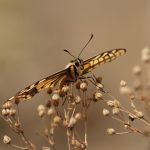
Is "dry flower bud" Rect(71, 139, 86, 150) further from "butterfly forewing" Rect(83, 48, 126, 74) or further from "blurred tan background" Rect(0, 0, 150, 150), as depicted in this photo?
"blurred tan background" Rect(0, 0, 150, 150)

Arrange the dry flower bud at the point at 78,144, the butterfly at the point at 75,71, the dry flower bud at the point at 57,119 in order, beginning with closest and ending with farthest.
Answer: the dry flower bud at the point at 78,144, the dry flower bud at the point at 57,119, the butterfly at the point at 75,71

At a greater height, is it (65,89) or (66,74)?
(66,74)

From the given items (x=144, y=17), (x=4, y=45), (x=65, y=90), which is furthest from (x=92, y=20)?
(x=65, y=90)

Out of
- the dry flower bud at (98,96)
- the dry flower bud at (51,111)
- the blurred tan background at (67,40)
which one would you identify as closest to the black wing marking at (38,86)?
the dry flower bud at (51,111)

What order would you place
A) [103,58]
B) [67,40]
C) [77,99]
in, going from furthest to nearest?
1. [67,40]
2. [103,58]
3. [77,99]

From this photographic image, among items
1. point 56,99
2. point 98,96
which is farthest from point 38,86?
point 98,96

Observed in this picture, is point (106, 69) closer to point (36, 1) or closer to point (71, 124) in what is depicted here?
point (36, 1)

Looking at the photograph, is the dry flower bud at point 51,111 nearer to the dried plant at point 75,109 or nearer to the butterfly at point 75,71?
the dried plant at point 75,109

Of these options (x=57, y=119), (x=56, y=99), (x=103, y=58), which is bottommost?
(x=57, y=119)

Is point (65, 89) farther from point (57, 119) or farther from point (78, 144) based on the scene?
point (78, 144)
